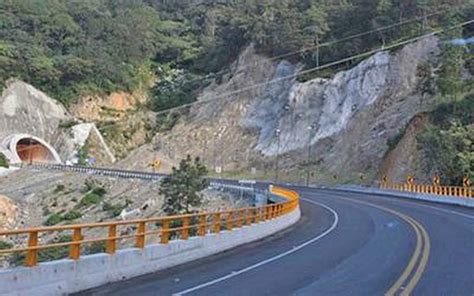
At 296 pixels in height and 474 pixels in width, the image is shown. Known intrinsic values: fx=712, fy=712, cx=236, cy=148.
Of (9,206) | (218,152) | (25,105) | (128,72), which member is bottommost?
(9,206)

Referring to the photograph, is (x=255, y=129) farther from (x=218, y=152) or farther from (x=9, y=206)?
(x=9, y=206)

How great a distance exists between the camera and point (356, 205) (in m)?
40.2

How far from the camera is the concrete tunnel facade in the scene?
11050 cm

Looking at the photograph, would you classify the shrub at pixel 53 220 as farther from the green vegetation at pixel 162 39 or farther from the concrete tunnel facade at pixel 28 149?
the green vegetation at pixel 162 39

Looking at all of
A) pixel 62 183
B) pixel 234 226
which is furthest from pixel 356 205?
pixel 62 183

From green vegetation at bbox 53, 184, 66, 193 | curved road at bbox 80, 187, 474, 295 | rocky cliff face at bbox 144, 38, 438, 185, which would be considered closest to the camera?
curved road at bbox 80, 187, 474, 295

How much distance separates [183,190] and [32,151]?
78108mm

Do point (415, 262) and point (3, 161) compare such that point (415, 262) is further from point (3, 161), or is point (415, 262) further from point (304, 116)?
point (3, 161)

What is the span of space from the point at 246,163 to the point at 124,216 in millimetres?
42365

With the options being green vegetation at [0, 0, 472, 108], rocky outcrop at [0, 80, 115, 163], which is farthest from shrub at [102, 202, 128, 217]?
rocky outcrop at [0, 80, 115, 163]

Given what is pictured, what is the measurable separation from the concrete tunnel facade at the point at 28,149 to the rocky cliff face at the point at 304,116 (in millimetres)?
19095

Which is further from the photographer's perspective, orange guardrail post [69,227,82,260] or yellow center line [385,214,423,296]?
yellow center line [385,214,423,296]

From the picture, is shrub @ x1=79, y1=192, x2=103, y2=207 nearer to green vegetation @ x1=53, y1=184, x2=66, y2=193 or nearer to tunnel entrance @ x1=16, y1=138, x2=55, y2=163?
green vegetation @ x1=53, y1=184, x2=66, y2=193

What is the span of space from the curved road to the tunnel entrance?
96386 millimetres
